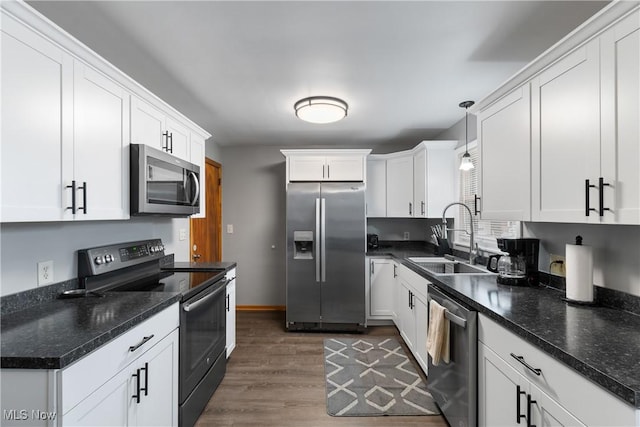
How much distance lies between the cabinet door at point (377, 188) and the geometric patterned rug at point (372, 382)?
1.65 metres

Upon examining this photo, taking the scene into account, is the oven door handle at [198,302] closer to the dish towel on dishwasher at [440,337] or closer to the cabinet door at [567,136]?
the dish towel on dishwasher at [440,337]

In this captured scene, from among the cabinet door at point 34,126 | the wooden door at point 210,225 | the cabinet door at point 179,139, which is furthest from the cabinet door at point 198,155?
the cabinet door at point 34,126

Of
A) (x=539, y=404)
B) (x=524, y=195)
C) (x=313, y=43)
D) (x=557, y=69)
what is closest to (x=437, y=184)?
(x=524, y=195)

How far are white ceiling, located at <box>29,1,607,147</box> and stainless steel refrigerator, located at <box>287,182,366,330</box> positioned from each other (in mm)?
1115

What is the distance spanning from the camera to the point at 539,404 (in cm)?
113

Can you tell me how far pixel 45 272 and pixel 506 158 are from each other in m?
2.73

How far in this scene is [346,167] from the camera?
3727 mm

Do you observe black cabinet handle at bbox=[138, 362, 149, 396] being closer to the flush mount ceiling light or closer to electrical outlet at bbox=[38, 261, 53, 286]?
electrical outlet at bbox=[38, 261, 53, 286]

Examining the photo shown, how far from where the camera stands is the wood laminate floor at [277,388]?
80.1 inches

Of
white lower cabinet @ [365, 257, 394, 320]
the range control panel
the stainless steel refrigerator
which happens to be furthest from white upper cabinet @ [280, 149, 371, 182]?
the range control panel

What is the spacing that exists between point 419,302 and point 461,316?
0.97m

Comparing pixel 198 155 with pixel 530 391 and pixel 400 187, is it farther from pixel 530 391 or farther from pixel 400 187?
pixel 530 391

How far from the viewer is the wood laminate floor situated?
80.1 inches

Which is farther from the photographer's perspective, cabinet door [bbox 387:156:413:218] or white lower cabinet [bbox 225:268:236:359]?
cabinet door [bbox 387:156:413:218]
